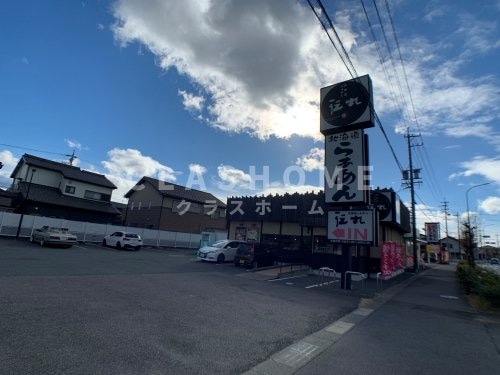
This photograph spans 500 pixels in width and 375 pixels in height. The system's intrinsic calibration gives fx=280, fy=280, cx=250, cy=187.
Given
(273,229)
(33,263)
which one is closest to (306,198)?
(273,229)

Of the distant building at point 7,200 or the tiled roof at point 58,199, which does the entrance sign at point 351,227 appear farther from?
the distant building at point 7,200

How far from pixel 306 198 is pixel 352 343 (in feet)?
48.8

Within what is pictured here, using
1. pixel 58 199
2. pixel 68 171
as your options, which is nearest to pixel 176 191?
pixel 68 171

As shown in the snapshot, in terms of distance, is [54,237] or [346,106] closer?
[346,106]

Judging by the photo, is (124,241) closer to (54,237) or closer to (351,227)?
(54,237)

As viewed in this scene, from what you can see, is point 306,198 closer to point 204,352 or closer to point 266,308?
point 266,308

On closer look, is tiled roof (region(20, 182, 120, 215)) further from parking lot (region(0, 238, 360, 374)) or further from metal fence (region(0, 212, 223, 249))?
parking lot (region(0, 238, 360, 374))

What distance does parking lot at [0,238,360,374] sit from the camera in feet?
13.5

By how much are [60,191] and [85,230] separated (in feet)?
25.5

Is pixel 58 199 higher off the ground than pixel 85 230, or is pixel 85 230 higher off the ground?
pixel 58 199

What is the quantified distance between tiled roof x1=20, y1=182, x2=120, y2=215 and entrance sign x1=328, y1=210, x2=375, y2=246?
89.1 feet

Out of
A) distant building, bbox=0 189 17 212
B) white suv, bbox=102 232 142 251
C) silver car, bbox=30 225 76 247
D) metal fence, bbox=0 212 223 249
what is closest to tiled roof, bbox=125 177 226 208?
metal fence, bbox=0 212 223 249

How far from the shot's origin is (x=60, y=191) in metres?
30.6

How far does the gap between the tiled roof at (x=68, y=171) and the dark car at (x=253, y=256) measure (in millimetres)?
22982
